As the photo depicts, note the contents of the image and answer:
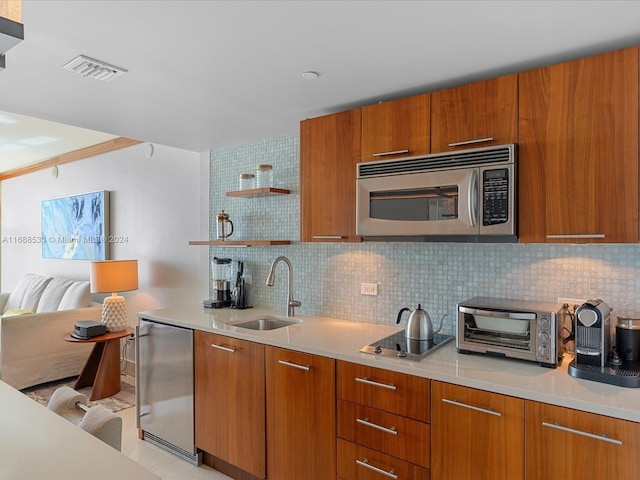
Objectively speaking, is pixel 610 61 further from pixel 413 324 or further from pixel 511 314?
pixel 413 324

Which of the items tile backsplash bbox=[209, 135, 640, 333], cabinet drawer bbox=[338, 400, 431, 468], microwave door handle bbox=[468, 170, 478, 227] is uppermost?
microwave door handle bbox=[468, 170, 478, 227]

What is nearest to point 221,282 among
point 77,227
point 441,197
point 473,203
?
point 441,197

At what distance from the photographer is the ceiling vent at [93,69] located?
183 centimetres

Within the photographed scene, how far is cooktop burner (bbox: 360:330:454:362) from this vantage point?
188 cm

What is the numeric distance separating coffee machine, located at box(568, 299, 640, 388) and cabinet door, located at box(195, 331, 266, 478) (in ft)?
4.85

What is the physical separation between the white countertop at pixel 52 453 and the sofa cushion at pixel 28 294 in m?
4.42

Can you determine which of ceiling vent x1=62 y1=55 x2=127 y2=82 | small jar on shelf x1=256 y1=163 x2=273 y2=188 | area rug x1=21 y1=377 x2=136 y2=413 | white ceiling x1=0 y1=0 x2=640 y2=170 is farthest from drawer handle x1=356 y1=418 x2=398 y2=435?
area rug x1=21 y1=377 x2=136 y2=413

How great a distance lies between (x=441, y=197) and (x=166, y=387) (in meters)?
2.14

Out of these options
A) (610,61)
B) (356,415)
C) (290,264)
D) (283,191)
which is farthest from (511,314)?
(283,191)

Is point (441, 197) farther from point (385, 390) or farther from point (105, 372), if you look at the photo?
point (105, 372)

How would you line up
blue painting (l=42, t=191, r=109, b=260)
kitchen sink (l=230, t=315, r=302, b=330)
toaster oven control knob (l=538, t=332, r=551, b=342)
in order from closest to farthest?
toaster oven control knob (l=538, t=332, r=551, b=342) < kitchen sink (l=230, t=315, r=302, b=330) < blue painting (l=42, t=191, r=109, b=260)

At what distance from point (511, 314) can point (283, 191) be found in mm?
1732

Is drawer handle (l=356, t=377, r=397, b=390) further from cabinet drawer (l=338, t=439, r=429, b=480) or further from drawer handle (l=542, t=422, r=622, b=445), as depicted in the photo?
drawer handle (l=542, t=422, r=622, b=445)

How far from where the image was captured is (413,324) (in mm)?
2129
